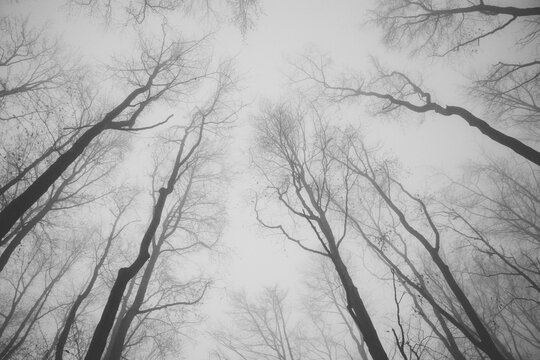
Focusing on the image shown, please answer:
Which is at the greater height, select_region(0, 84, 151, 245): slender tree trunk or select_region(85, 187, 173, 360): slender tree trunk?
select_region(0, 84, 151, 245): slender tree trunk

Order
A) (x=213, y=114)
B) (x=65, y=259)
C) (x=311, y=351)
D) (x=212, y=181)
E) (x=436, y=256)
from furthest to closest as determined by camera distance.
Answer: (x=311, y=351), (x=65, y=259), (x=212, y=181), (x=213, y=114), (x=436, y=256)

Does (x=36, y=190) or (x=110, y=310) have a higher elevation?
(x=36, y=190)

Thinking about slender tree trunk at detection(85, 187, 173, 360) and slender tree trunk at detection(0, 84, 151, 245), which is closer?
slender tree trunk at detection(85, 187, 173, 360)

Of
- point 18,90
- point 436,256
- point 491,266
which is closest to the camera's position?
point 436,256

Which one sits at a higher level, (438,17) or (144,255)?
(438,17)

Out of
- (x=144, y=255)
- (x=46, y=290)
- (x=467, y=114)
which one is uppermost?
(x=46, y=290)

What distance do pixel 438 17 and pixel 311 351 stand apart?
68.6 ft

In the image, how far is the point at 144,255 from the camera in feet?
12.6

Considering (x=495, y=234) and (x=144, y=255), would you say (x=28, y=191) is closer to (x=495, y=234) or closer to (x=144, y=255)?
(x=144, y=255)

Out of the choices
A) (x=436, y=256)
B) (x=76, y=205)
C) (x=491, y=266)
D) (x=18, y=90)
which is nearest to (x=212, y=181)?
(x=76, y=205)

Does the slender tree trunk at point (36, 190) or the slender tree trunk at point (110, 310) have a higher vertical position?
the slender tree trunk at point (36, 190)

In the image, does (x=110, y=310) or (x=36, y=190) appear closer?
(x=110, y=310)

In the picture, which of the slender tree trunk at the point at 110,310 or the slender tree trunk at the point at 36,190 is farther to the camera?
the slender tree trunk at the point at 36,190

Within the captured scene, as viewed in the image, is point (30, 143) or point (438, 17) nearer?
point (438, 17)
